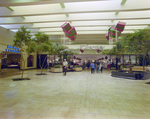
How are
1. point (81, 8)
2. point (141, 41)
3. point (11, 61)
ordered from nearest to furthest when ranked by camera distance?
point (141, 41), point (81, 8), point (11, 61)

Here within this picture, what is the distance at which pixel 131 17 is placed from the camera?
1214 centimetres

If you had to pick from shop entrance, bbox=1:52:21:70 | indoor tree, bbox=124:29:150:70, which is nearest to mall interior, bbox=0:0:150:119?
shop entrance, bbox=1:52:21:70

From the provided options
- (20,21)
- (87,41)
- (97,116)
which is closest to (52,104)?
(97,116)

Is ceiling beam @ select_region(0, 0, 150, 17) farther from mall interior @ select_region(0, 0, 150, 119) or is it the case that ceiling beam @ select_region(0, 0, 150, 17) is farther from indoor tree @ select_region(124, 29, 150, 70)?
indoor tree @ select_region(124, 29, 150, 70)

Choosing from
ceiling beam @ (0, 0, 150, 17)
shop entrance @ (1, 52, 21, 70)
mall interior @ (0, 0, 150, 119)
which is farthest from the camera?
shop entrance @ (1, 52, 21, 70)

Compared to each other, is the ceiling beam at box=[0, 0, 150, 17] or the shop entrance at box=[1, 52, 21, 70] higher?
the ceiling beam at box=[0, 0, 150, 17]

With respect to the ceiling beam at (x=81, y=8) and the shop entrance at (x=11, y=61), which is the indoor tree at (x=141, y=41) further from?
the shop entrance at (x=11, y=61)

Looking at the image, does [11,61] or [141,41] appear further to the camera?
[11,61]

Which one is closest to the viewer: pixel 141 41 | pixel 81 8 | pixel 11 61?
pixel 141 41

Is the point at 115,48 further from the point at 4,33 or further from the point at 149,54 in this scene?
the point at 4,33

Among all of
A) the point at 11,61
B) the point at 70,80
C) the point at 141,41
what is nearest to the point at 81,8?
the point at 141,41

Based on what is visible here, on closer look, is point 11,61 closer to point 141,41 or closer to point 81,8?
point 81,8

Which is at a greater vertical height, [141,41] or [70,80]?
[141,41]

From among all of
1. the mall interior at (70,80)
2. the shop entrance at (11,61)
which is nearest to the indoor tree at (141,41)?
the mall interior at (70,80)
